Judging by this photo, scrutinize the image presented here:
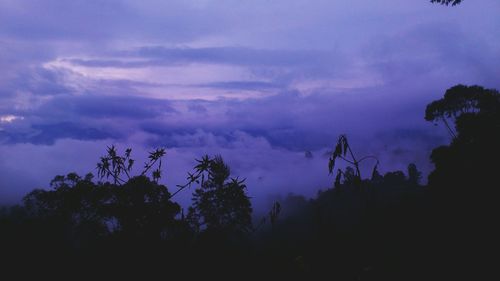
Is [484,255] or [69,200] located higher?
[69,200]

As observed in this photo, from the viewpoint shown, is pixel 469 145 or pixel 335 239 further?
pixel 469 145

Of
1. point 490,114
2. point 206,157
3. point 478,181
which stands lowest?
point 478,181

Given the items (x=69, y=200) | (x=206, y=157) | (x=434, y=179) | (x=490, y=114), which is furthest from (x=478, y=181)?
(x=69, y=200)

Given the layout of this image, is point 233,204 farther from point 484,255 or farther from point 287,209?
point 287,209

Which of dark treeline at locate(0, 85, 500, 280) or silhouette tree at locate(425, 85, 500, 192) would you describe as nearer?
dark treeline at locate(0, 85, 500, 280)

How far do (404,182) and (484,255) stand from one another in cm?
9242

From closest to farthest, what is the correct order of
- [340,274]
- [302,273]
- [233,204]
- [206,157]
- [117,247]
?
[302,273] → [340,274] → [206,157] → [117,247] → [233,204]

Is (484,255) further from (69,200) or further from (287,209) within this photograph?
(287,209)

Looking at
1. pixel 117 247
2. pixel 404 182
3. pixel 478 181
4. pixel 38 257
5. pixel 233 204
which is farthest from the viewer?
pixel 404 182

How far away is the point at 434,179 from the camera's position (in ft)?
103

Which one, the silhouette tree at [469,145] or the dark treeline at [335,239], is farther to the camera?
the silhouette tree at [469,145]

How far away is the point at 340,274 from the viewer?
10.8 m

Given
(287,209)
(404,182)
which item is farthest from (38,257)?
(287,209)

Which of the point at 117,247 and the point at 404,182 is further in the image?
the point at 404,182
